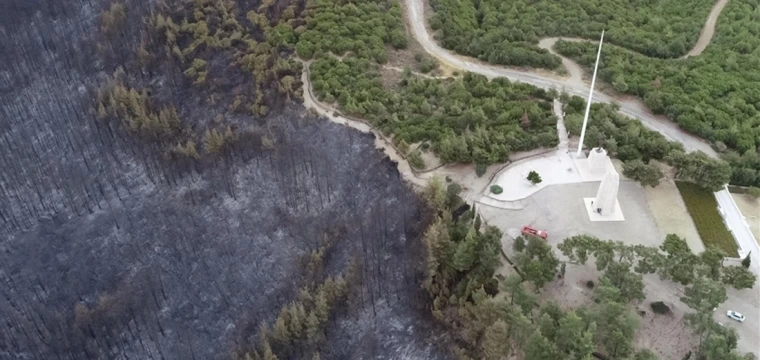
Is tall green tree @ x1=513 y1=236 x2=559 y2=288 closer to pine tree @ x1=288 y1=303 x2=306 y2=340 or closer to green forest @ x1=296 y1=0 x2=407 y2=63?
pine tree @ x1=288 y1=303 x2=306 y2=340

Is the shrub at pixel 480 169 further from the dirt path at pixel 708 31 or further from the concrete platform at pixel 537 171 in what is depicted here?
the dirt path at pixel 708 31

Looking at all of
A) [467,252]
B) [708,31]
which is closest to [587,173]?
[467,252]

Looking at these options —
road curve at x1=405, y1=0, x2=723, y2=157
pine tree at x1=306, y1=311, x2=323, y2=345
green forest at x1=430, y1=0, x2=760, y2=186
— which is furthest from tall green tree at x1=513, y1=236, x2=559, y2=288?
road curve at x1=405, y1=0, x2=723, y2=157

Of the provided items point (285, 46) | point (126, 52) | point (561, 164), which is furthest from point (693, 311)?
point (126, 52)

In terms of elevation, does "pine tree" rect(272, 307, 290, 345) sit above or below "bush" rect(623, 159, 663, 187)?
below

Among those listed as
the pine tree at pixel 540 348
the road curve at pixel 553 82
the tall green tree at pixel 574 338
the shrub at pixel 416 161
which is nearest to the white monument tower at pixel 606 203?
the road curve at pixel 553 82

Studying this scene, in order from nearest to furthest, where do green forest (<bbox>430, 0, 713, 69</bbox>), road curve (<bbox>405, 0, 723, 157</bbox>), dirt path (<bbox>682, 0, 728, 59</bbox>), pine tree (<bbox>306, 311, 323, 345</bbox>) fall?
pine tree (<bbox>306, 311, 323, 345</bbox>)
road curve (<bbox>405, 0, 723, 157</bbox>)
green forest (<bbox>430, 0, 713, 69</bbox>)
dirt path (<bbox>682, 0, 728, 59</bbox>)

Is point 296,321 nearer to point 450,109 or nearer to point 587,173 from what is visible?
point 450,109
